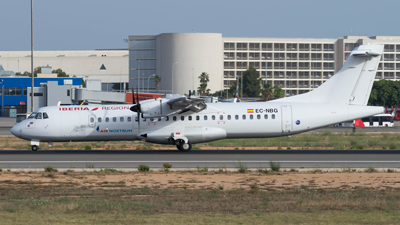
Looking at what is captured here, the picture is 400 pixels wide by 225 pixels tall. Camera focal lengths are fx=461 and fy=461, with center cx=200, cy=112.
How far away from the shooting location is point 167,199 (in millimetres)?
14445

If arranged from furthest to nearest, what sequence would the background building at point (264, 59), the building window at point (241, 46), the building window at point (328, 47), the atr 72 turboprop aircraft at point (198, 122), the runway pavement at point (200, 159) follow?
the building window at point (328, 47), the building window at point (241, 46), the background building at point (264, 59), the atr 72 turboprop aircraft at point (198, 122), the runway pavement at point (200, 159)

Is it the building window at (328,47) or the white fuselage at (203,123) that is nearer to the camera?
the white fuselage at (203,123)

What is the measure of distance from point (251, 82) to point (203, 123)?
100861 millimetres

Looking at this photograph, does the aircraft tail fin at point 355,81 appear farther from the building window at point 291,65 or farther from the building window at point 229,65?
the building window at point 291,65

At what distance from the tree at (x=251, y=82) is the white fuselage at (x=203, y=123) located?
99730 mm

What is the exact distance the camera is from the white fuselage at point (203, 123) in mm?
29547

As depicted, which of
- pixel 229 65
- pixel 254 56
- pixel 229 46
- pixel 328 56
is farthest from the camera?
pixel 229 65

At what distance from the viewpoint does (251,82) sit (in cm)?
12912

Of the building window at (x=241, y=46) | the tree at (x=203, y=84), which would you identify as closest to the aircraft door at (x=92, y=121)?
the tree at (x=203, y=84)

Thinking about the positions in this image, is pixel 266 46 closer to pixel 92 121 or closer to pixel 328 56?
pixel 328 56

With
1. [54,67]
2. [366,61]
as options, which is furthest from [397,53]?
[54,67]

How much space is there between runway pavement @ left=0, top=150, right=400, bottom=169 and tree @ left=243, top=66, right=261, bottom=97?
330 ft

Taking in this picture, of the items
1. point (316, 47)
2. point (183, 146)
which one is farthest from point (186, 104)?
point (316, 47)

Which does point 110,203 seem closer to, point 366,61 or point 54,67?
point 366,61
